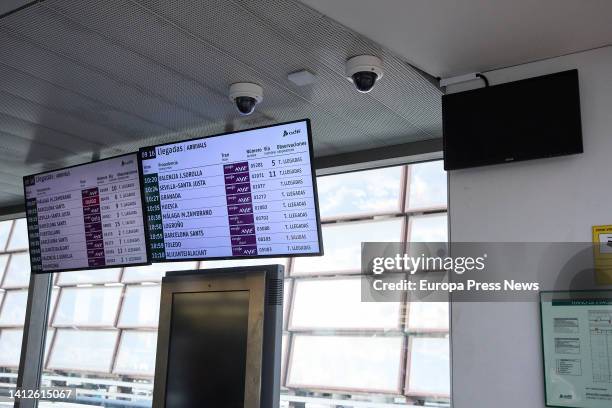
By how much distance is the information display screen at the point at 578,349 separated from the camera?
1990 mm

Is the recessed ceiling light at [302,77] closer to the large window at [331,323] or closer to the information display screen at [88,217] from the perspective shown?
→ the information display screen at [88,217]

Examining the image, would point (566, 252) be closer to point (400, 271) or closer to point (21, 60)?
point (400, 271)

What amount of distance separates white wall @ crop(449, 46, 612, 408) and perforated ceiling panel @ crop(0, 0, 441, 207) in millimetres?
623

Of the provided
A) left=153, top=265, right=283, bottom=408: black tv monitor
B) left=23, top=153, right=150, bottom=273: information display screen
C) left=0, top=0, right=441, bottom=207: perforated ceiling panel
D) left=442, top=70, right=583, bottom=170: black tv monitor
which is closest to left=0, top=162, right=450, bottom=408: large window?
left=0, top=0, right=441, bottom=207: perforated ceiling panel

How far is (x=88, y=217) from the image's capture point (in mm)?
3473

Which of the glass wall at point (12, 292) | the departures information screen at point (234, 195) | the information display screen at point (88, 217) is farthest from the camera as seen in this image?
the glass wall at point (12, 292)

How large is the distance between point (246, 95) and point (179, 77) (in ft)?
1.03

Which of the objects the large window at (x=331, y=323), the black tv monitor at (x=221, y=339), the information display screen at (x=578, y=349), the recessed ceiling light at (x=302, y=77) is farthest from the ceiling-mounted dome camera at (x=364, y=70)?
the large window at (x=331, y=323)

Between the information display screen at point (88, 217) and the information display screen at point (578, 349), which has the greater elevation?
the information display screen at point (88, 217)

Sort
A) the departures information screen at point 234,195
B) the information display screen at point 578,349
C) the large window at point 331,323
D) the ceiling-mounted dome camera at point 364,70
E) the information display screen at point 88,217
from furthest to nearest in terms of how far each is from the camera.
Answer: the large window at point 331,323
the information display screen at point 88,217
the departures information screen at point 234,195
the ceiling-mounted dome camera at point 364,70
the information display screen at point 578,349

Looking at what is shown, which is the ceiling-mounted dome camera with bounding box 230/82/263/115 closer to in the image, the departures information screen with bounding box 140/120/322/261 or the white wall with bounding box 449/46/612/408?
the departures information screen with bounding box 140/120/322/261

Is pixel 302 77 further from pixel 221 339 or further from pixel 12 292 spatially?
pixel 12 292

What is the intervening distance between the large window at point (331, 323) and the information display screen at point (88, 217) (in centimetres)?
114

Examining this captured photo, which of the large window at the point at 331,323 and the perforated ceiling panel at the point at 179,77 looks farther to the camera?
the large window at the point at 331,323
